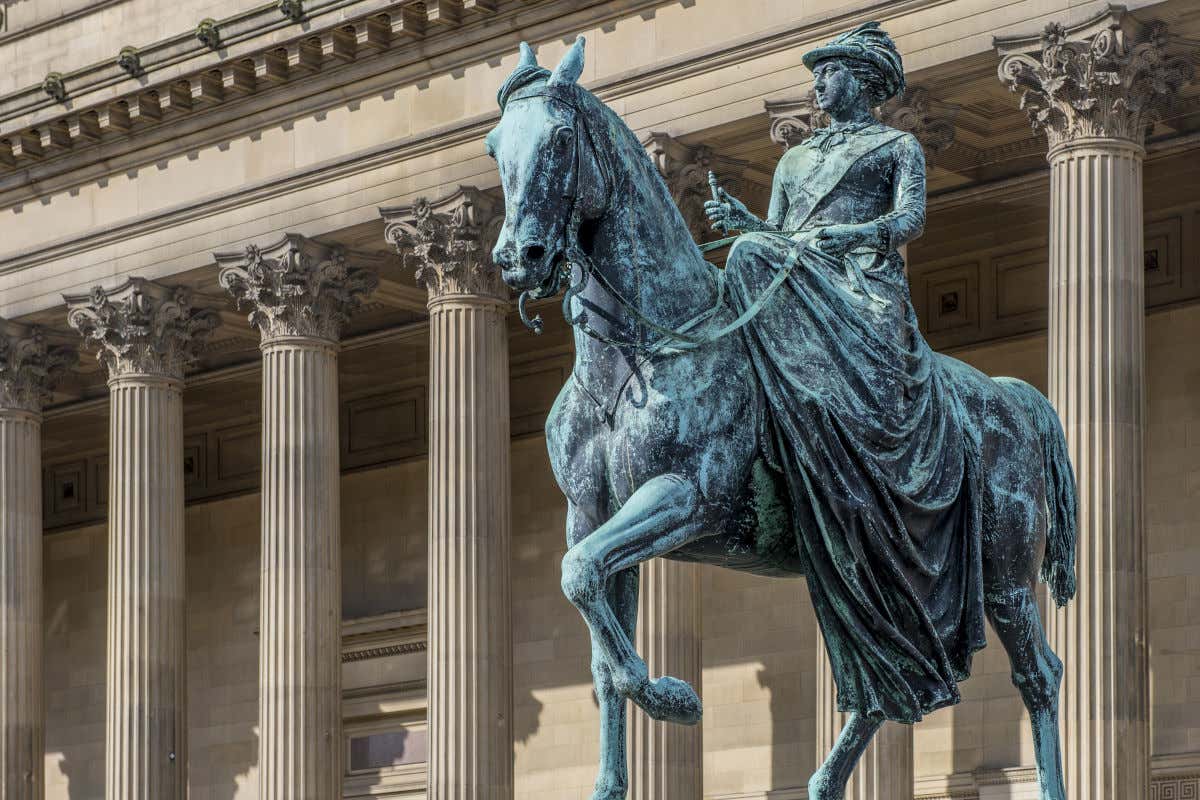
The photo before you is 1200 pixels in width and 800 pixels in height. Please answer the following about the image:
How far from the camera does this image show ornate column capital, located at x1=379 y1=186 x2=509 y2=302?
44656 mm

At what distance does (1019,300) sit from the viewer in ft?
157

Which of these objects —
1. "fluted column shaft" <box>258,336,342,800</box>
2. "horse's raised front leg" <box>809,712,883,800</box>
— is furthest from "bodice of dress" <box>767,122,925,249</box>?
"fluted column shaft" <box>258,336,342,800</box>

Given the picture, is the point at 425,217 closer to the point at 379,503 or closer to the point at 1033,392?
the point at 379,503

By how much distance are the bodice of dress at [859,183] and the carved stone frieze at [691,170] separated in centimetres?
2695

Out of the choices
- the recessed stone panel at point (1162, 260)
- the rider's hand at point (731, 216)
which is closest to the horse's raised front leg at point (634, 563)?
the rider's hand at point (731, 216)

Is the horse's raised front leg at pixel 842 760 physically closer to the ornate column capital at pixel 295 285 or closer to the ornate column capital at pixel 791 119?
the ornate column capital at pixel 791 119

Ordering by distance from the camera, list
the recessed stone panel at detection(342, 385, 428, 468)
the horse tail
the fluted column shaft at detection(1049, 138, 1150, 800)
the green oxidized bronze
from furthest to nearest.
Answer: the recessed stone panel at detection(342, 385, 428, 468) < the fluted column shaft at detection(1049, 138, 1150, 800) < the horse tail < the green oxidized bronze

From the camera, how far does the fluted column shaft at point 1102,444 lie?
3528 centimetres

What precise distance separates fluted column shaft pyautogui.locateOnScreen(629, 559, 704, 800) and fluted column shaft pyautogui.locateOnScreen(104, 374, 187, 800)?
1020cm

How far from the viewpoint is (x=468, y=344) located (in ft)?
147

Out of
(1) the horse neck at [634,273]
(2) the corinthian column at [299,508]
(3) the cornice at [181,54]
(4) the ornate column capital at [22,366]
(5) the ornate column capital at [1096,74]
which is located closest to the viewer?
(1) the horse neck at [634,273]

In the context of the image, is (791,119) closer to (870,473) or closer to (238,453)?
(238,453)

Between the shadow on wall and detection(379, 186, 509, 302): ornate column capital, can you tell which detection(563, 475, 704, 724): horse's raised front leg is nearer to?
detection(379, 186, 509, 302): ornate column capital

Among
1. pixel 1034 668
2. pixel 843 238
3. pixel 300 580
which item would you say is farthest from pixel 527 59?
pixel 300 580
